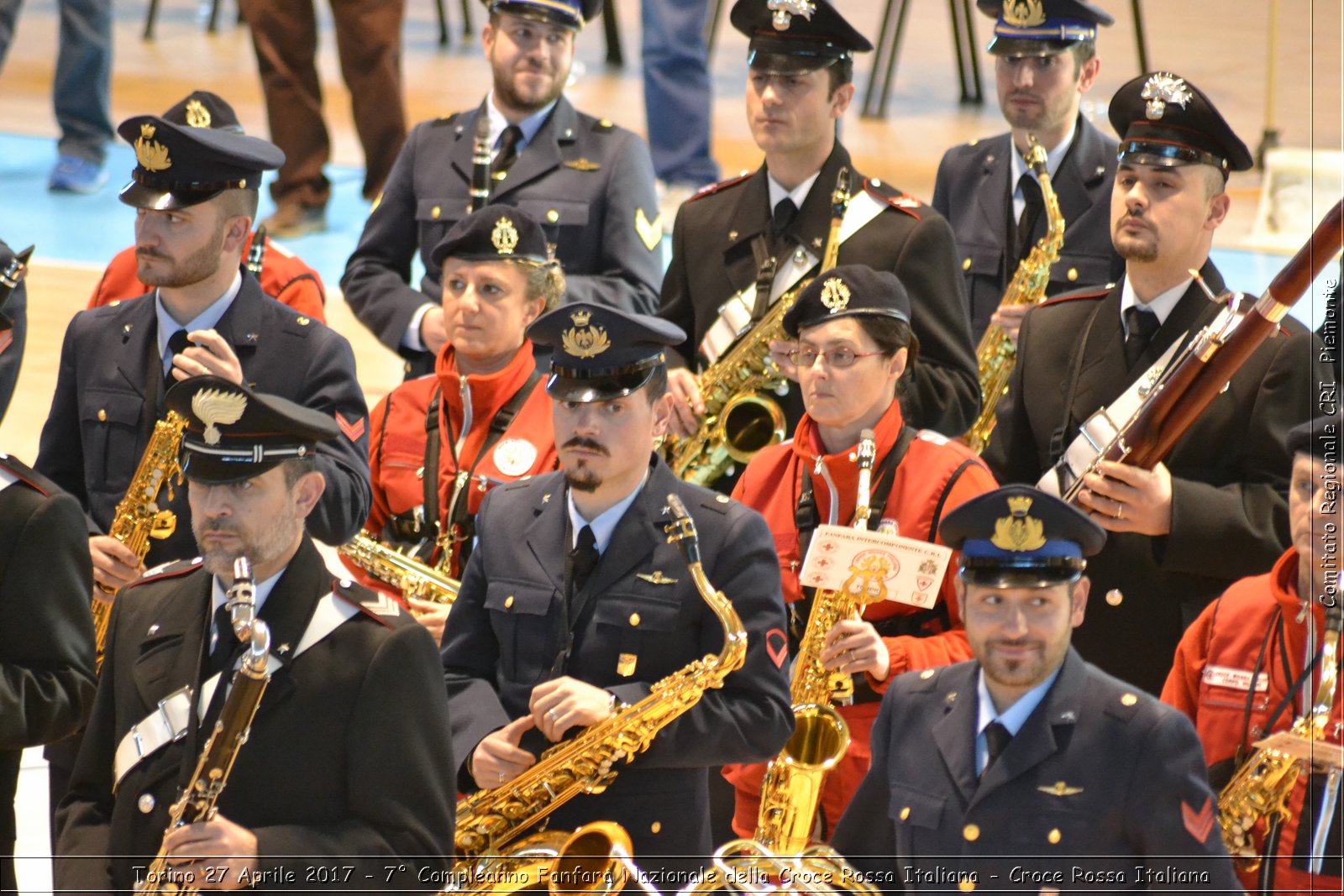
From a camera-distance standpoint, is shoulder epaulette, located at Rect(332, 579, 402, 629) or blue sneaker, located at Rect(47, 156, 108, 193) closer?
shoulder epaulette, located at Rect(332, 579, 402, 629)

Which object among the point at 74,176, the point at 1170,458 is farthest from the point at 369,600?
the point at 74,176

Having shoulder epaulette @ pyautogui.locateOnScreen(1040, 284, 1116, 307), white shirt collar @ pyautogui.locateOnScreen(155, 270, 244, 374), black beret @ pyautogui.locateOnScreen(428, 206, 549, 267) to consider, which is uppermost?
black beret @ pyautogui.locateOnScreen(428, 206, 549, 267)

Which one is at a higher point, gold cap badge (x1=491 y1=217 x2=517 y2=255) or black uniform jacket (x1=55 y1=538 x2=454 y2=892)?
gold cap badge (x1=491 y1=217 x2=517 y2=255)

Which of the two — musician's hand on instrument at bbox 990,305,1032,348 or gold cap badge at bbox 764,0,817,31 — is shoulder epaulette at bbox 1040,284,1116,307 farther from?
gold cap badge at bbox 764,0,817,31

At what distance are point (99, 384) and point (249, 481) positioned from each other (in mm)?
1280

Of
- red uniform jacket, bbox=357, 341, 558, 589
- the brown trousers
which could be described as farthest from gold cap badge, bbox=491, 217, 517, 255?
the brown trousers

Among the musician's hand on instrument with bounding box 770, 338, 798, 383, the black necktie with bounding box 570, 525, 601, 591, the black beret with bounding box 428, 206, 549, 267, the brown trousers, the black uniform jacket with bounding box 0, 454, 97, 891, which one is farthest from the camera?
the brown trousers

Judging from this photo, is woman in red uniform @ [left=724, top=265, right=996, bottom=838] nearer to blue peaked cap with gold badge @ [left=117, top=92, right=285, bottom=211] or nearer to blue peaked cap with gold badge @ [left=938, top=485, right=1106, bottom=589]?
blue peaked cap with gold badge @ [left=938, top=485, right=1106, bottom=589]

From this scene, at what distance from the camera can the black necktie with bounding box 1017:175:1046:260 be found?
5996mm

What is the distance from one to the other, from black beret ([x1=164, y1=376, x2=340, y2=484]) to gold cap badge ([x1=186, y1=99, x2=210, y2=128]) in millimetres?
2207

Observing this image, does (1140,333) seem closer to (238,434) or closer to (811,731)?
(811,731)

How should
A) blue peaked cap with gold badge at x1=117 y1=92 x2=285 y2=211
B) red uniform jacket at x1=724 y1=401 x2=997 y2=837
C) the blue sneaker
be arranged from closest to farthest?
red uniform jacket at x1=724 y1=401 x2=997 y2=837
blue peaked cap with gold badge at x1=117 y1=92 x2=285 y2=211
the blue sneaker

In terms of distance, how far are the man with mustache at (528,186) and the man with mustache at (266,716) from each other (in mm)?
2266

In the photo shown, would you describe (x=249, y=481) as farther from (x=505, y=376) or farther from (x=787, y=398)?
(x=787, y=398)
